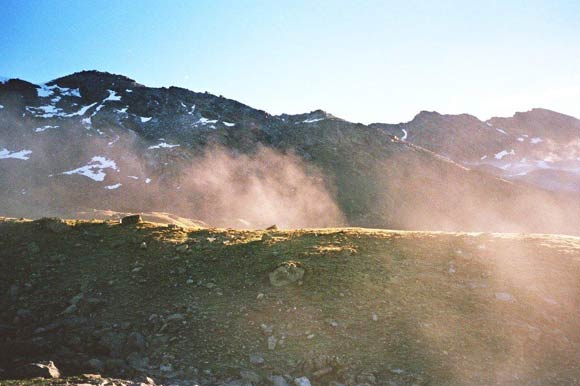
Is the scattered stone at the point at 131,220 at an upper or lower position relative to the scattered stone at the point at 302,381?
upper

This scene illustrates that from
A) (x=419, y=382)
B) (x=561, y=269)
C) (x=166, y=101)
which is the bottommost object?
(x=419, y=382)

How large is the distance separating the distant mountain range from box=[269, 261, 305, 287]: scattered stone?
3242 inches

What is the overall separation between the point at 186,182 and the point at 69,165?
3921cm

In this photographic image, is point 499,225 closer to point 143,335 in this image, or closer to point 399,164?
point 399,164

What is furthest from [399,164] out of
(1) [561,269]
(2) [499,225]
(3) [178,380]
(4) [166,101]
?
(3) [178,380]

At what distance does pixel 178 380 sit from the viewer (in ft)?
41.9

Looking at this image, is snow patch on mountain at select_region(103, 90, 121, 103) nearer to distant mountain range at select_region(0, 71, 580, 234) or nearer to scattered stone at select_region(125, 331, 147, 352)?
distant mountain range at select_region(0, 71, 580, 234)

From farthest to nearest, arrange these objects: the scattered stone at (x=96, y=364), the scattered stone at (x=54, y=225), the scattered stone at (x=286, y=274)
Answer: the scattered stone at (x=54, y=225), the scattered stone at (x=286, y=274), the scattered stone at (x=96, y=364)

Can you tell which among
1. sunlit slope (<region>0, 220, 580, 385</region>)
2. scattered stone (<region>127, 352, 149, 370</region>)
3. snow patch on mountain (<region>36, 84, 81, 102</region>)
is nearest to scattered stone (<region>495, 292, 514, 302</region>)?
sunlit slope (<region>0, 220, 580, 385</region>)

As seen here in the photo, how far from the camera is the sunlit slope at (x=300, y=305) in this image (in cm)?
1360

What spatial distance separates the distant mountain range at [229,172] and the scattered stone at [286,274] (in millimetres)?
82334

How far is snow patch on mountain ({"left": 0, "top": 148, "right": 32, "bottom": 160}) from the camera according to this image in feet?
415

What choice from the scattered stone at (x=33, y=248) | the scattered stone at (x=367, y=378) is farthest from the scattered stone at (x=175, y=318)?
the scattered stone at (x=33, y=248)

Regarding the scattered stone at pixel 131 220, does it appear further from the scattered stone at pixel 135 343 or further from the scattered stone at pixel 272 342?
the scattered stone at pixel 272 342
